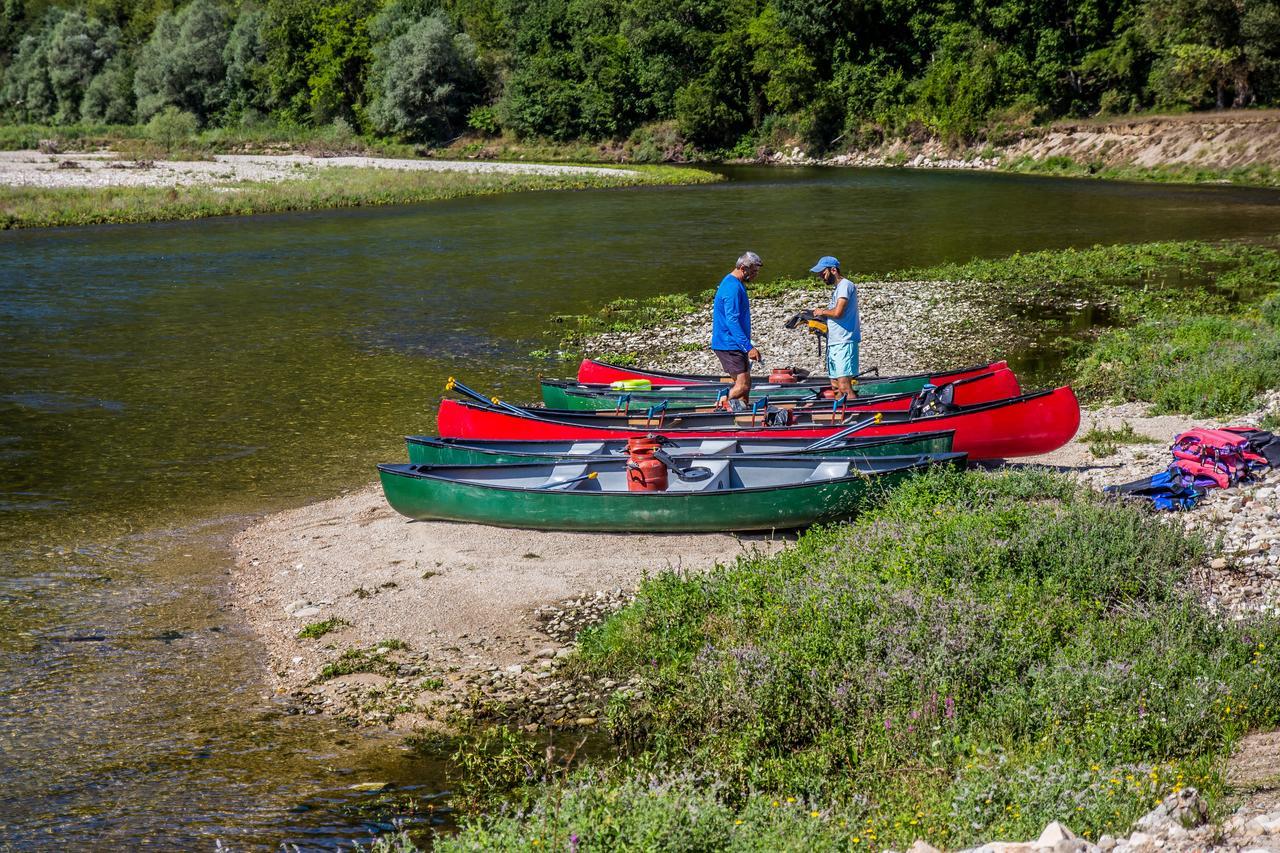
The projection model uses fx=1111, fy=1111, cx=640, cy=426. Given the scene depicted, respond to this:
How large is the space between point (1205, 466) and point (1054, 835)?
8214 millimetres

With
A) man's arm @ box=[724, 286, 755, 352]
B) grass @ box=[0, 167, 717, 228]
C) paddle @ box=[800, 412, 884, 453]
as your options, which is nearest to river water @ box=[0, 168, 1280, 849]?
grass @ box=[0, 167, 717, 228]

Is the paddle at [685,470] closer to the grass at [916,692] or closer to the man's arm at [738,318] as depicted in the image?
the man's arm at [738,318]

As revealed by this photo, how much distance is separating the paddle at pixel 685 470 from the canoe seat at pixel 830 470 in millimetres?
1273

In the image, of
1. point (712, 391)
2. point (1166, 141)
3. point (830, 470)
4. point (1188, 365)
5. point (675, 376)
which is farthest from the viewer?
point (1166, 141)

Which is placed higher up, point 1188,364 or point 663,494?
point 1188,364

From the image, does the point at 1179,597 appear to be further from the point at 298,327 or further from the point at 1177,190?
the point at 1177,190

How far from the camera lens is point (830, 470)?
45.1ft

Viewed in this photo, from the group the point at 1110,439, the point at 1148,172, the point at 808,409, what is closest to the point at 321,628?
the point at 808,409

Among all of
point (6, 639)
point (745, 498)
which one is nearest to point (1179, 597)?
point (745, 498)

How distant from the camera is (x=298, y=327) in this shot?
2805cm

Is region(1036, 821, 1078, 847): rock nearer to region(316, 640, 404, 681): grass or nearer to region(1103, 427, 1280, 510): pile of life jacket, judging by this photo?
region(316, 640, 404, 681): grass

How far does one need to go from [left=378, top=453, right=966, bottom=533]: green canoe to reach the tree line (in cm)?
5635

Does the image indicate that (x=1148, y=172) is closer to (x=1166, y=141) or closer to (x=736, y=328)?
(x=1166, y=141)

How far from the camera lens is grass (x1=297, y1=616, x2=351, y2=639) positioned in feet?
36.6
